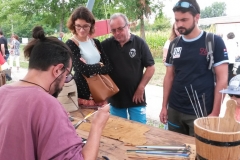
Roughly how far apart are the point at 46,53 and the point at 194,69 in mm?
Result: 1267

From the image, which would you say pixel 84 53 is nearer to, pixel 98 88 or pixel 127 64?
pixel 98 88

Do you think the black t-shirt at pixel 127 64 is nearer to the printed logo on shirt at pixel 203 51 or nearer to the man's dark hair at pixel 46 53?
the printed logo on shirt at pixel 203 51

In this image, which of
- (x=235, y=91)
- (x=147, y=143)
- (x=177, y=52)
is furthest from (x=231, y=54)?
(x=147, y=143)

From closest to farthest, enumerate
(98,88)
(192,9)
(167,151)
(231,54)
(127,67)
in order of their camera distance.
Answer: (167,151) → (192,9) → (98,88) → (127,67) → (231,54)

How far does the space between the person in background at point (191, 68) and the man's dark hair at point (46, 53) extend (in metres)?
1.12

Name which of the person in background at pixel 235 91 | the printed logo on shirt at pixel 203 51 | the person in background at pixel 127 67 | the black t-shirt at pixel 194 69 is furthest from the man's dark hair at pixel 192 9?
the person in background at pixel 127 67

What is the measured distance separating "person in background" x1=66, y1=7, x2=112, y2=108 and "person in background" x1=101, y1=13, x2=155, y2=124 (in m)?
0.28

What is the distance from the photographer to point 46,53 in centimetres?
112

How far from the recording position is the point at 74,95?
223cm

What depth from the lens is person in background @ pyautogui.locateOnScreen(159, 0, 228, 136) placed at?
1.93m

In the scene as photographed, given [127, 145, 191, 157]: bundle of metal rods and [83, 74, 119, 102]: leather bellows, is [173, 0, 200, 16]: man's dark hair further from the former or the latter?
[127, 145, 191, 157]: bundle of metal rods

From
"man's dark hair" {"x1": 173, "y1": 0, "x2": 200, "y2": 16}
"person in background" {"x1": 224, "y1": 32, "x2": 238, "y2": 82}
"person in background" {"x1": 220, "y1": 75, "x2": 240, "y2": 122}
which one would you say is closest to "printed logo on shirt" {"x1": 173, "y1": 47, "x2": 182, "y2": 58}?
"man's dark hair" {"x1": 173, "y1": 0, "x2": 200, "y2": 16}

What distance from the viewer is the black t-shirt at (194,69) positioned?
1931 mm

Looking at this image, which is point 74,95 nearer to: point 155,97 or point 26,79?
point 26,79
